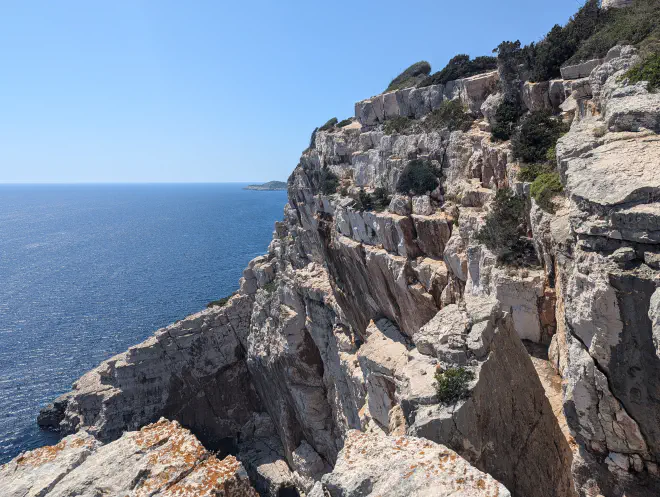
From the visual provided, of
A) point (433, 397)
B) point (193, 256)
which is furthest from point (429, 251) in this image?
point (193, 256)

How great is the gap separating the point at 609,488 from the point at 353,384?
2097 centimetres

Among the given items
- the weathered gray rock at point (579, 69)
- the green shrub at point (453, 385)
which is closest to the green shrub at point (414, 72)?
the weathered gray rock at point (579, 69)

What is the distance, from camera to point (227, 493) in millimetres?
8508

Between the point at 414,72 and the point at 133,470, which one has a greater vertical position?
the point at 414,72

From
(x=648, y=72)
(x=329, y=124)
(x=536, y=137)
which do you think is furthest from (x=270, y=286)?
(x=648, y=72)

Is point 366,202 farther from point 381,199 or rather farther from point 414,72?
point 414,72

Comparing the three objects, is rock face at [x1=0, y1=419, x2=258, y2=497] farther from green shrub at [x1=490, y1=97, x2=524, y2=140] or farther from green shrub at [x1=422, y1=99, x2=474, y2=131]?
green shrub at [x1=422, y1=99, x2=474, y2=131]

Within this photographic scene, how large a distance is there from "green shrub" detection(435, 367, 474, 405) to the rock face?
504 cm

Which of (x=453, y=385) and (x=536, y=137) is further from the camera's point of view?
(x=536, y=137)

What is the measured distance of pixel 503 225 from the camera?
17859 mm

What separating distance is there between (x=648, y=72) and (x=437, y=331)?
10405 mm

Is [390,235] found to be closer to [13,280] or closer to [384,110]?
[384,110]

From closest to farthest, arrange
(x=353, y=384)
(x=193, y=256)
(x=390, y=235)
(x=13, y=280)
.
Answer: (x=390, y=235) → (x=353, y=384) → (x=13, y=280) → (x=193, y=256)

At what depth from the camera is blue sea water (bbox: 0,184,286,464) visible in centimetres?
5150
